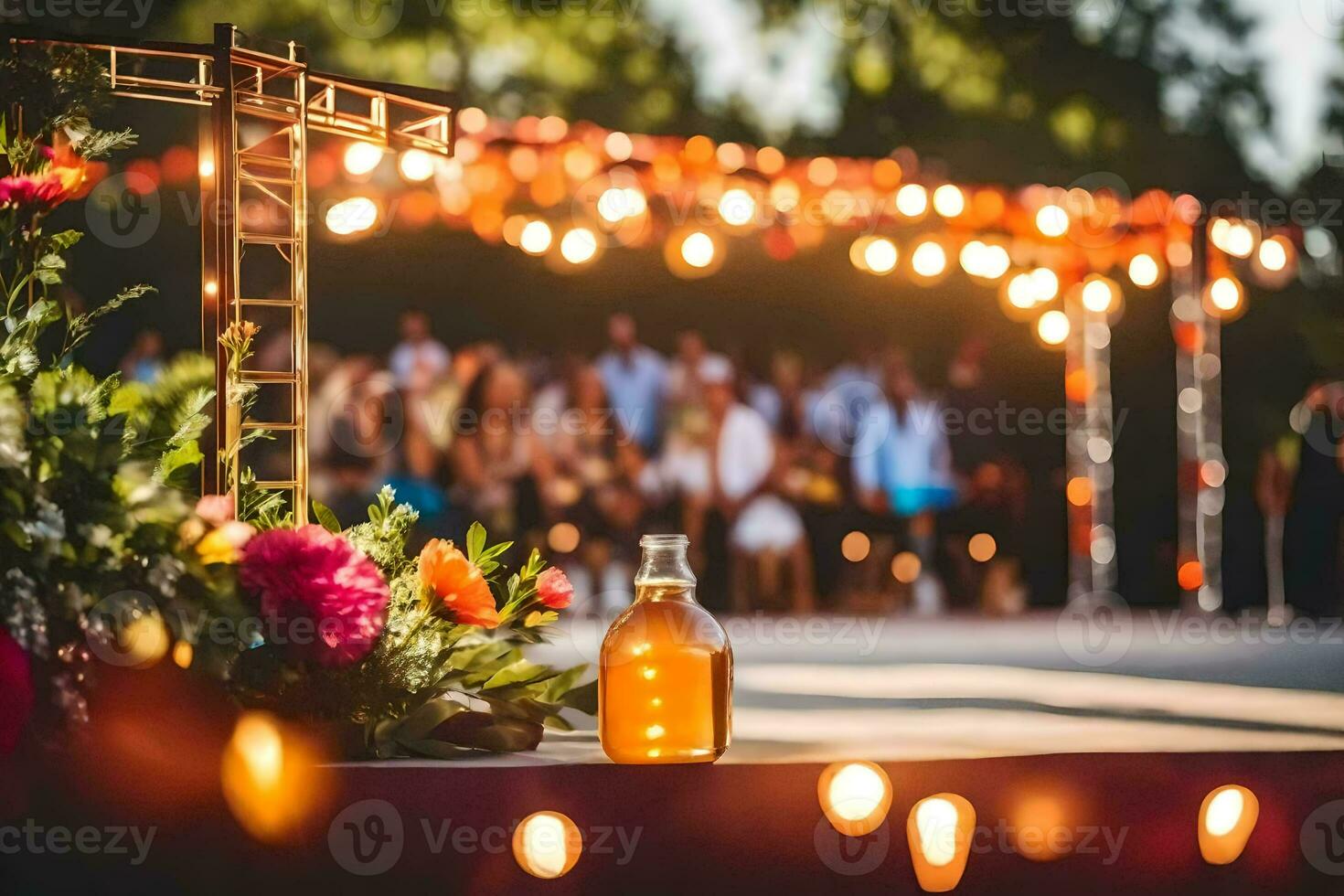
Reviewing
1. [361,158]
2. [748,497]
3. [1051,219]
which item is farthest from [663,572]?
[748,497]

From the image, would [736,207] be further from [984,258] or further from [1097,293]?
[1097,293]

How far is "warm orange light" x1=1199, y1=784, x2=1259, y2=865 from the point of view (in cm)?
141

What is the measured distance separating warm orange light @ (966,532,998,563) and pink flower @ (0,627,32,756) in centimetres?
518

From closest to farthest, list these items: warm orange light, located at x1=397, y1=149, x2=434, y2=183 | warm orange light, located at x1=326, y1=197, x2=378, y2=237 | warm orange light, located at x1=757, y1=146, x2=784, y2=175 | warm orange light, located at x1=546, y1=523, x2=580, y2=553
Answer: warm orange light, located at x1=326, y1=197, x2=378, y2=237
warm orange light, located at x1=397, y1=149, x2=434, y2=183
warm orange light, located at x1=757, y1=146, x2=784, y2=175
warm orange light, located at x1=546, y1=523, x2=580, y2=553

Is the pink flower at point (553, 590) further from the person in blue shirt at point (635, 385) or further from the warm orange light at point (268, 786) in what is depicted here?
the person in blue shirt at point (635, 385)

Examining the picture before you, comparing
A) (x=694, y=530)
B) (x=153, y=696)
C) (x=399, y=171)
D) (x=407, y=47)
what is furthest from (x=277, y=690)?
(x=407, y=47)

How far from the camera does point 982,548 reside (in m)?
6.18

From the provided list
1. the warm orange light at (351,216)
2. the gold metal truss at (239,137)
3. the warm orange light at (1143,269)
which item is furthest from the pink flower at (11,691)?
the warm orange light at (1143,269)

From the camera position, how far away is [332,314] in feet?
18.0

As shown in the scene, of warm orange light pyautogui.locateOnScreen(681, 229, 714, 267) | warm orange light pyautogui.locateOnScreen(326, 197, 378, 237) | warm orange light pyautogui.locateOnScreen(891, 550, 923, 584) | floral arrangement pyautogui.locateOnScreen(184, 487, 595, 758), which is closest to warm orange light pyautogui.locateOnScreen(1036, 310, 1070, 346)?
warm orange light pyautogui.locateOnScreen(891, 550, 923, 584)

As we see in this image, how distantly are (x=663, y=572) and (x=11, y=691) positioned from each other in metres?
0.56

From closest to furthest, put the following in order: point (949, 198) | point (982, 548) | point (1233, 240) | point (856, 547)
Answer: point (949, 198), point (1233, 240), point (856, 547), point (982, 548)

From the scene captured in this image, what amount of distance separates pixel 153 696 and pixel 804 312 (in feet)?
15.5

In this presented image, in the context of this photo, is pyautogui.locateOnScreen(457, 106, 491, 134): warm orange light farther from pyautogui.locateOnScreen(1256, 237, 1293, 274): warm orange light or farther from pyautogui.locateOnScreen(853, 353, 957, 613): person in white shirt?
pyautogui.locateOnScreen(1256, 237, 1293, 274): warm orange light
